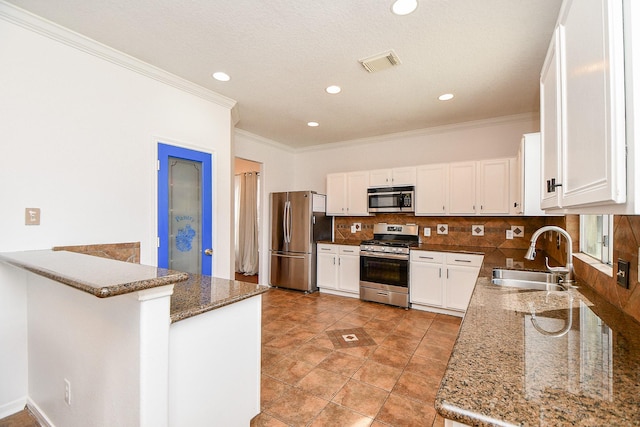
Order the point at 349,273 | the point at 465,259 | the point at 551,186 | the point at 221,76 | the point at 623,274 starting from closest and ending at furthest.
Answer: the point at 623,274 < the point at 551,186 < the point at 221,76 < the point at 465,259 < the point at 349,273

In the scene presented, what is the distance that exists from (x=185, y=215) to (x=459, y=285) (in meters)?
3.37

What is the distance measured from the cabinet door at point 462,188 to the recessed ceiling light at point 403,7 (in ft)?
8.20

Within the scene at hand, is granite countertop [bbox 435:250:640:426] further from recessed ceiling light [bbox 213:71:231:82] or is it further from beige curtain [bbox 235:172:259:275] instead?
beige curtain [bbox 235:172:259:275]

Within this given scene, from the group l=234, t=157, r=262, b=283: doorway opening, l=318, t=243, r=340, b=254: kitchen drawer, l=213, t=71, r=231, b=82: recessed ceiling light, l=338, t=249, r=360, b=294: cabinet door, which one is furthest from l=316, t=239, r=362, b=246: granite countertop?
l=213, t=71, r=231, b=82: recessed ceiling light

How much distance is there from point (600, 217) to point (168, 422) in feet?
9.22

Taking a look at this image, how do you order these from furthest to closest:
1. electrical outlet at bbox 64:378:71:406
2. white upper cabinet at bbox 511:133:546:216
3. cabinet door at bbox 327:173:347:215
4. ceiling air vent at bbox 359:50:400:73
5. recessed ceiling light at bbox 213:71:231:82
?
cabinet door at bbox 327:173:347:215
recessed ceiling light at bbox 213:71:231:82
white upper cabinet at bbox 511:133:546:216
ceiling air vent at bbox 359:50:400:73
electrical outlet at bbox 64:378:71:406

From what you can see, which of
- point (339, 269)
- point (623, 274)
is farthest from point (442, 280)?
point (623, 274)

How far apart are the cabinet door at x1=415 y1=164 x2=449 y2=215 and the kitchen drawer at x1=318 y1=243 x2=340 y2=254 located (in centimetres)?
140

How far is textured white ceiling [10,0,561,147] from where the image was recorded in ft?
6.20

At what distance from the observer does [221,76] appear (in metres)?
2.80

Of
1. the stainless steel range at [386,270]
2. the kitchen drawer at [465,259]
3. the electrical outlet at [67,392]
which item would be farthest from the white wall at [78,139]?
the kitchen drawer at [465,259]

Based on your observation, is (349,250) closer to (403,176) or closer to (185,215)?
(403,176)

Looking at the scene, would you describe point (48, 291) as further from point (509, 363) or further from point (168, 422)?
point (509, 363)

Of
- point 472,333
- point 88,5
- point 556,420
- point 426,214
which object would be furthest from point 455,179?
point 88,5
